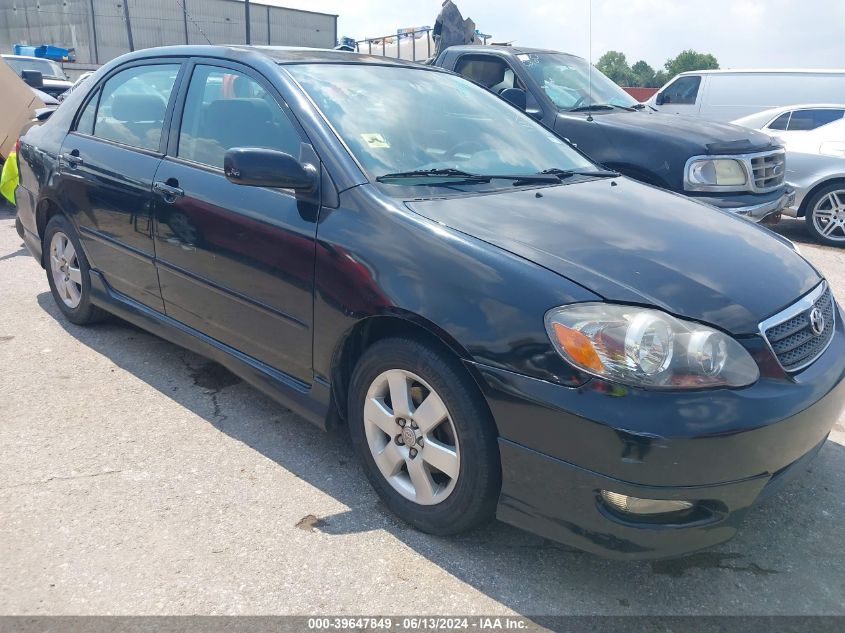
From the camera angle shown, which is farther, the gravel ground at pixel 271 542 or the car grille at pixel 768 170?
the car grille at pixel 768 170

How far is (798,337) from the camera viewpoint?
2.51 metres

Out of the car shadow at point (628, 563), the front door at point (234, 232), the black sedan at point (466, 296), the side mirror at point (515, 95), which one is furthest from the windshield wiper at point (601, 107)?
the car shadow at point (628, 563)

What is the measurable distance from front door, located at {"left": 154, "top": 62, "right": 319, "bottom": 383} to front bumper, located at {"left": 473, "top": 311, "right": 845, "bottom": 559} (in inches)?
40.6

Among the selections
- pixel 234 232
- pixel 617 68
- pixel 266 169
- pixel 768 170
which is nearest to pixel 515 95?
pixel 768 170

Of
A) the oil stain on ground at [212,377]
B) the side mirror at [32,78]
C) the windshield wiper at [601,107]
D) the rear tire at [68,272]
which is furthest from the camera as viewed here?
the side mirror at [32,78]

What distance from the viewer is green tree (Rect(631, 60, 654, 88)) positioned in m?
69.5

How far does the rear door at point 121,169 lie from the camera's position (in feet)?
12.4

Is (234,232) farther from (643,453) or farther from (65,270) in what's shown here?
(65,270)

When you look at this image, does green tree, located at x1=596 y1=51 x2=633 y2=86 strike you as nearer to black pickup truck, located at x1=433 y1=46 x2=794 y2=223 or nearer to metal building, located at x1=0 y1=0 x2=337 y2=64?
metal building, located at x1=0 y1=0 x2=337 y2=64

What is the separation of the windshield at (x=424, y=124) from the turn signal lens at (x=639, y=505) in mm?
1443

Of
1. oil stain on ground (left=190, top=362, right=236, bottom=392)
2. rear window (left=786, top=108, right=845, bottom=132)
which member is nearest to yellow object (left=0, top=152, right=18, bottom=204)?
oil stain on ground (left=190, top=362, right=236, bottom=392)

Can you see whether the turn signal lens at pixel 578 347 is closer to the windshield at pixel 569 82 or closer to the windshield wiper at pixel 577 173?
the windshield wiper at pixel 577 173

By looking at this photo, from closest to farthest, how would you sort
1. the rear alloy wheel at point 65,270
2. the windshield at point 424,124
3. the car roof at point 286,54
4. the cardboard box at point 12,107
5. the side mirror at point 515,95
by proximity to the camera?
the windshield at point 424,124, the car roof at point 286,54, the rear alloy wheel at point 65,270, the side mirror at point 515,95, the cardboard box at point 12,107

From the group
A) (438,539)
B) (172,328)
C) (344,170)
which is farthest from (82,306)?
(438,539)
